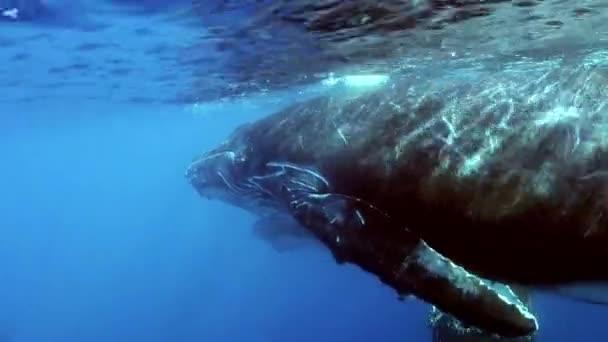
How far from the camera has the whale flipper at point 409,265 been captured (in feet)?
18.8

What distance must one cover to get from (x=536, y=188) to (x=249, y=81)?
660 inches

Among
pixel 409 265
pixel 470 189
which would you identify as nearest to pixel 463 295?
pixel 409 265

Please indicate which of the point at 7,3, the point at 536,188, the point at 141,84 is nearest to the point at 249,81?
the point at 141,84

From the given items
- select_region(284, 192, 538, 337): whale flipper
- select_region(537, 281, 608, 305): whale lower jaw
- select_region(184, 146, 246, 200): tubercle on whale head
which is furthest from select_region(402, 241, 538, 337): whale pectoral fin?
select_region(184, 146, 246, 200): tubercle on whale head

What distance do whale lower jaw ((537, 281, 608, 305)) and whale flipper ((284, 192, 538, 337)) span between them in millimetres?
820

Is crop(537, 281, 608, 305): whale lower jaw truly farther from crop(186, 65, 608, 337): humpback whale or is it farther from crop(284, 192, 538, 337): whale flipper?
crop(284, 192, 538, 337): whale flipper

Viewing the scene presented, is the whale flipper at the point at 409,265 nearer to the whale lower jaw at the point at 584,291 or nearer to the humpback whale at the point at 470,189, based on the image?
the humpback whale at the point at 470,189

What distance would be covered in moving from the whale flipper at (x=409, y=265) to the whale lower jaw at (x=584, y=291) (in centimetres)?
82

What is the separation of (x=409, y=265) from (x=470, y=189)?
1209 millimetres

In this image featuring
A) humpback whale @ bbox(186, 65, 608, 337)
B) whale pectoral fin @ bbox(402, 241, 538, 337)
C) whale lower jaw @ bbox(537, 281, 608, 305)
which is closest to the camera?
whale pectoral fin @ bbox(402, 241, 538, 337)

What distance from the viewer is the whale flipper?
5727 millimetres

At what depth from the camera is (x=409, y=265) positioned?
20.3 feet

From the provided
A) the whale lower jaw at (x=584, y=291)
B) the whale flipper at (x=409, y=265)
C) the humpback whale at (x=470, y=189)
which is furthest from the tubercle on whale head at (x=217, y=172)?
the whale lower jaw at (x=584, y=291)

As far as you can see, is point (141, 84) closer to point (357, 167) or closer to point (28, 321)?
point (357, 167)
